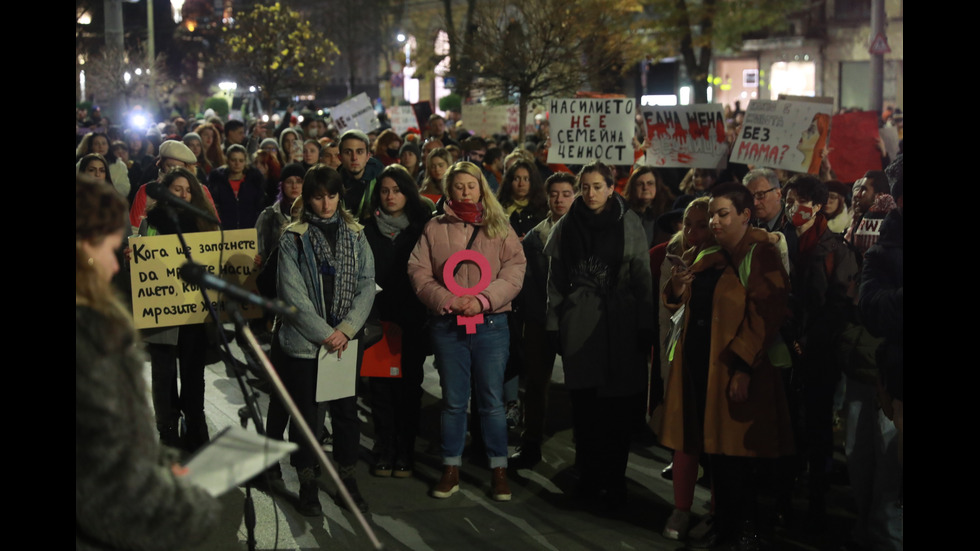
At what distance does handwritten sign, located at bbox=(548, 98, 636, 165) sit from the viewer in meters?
10.5

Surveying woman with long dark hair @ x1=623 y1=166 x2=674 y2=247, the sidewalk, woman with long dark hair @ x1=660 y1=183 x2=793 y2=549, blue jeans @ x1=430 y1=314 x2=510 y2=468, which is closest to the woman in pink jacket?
blue jeans @ x1=430 y1=314 x2=510 y2=468

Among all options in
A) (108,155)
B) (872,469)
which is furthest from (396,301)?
(108,155)

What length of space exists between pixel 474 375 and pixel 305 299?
1156 mm

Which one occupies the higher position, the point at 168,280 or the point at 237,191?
the point at 237,191

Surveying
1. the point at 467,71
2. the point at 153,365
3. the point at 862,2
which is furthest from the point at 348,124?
the point at 862,2

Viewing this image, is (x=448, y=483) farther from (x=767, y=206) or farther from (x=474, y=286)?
(x=767, y=206)

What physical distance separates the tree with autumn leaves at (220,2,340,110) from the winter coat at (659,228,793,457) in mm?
31030

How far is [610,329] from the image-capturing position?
21.9ft

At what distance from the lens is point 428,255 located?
6.95 metres

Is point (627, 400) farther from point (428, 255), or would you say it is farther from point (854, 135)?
point (854, 135)

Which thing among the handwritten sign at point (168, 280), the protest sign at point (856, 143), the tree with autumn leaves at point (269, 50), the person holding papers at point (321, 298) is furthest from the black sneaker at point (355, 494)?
the tree with autumn leaves at point (269, 50)

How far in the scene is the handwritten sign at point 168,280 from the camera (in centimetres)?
720

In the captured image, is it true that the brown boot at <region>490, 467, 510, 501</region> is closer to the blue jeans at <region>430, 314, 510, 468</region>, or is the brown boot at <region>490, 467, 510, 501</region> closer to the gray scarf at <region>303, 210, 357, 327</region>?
the blue jeans at <region>430, 314, 510, 468</region>

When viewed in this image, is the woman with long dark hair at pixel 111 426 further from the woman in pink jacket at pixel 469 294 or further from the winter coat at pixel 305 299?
the woman in pink jacket at pixel 469 294
